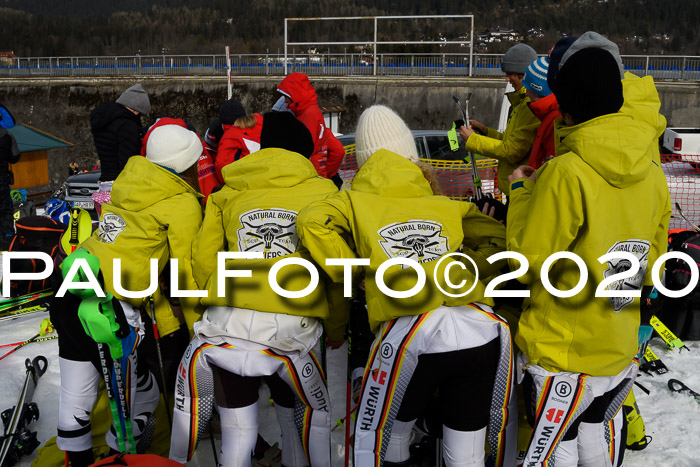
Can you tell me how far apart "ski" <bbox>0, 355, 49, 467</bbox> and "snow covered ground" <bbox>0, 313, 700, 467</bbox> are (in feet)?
0.24

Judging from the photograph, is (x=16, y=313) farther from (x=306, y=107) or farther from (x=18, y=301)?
(x=306, y=107)

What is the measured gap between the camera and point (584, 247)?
2689 mm

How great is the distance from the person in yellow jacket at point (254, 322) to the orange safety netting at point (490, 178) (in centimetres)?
545

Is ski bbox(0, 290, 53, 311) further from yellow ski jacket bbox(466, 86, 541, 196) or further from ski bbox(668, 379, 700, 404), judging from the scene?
ski bbox(668, 379, 700, 404)

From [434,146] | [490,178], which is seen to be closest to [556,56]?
[490,178]

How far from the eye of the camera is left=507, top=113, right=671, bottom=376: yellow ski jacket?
2607 millimetres

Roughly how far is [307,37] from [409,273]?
181 feet

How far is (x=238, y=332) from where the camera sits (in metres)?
3.03

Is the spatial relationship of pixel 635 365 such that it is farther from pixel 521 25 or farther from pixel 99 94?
pixel 521 25

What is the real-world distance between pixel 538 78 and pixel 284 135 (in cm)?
167

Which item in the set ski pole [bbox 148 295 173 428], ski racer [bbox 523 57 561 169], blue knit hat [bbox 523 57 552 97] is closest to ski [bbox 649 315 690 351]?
ski racer [bbox 523 57 561 169]

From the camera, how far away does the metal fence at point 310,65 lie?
21.0 meters

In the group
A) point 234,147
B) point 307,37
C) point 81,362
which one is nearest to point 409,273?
point 81,362

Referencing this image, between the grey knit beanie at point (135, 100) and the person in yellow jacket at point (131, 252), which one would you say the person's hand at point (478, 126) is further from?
the grey knit beanie at point (135, 100)
